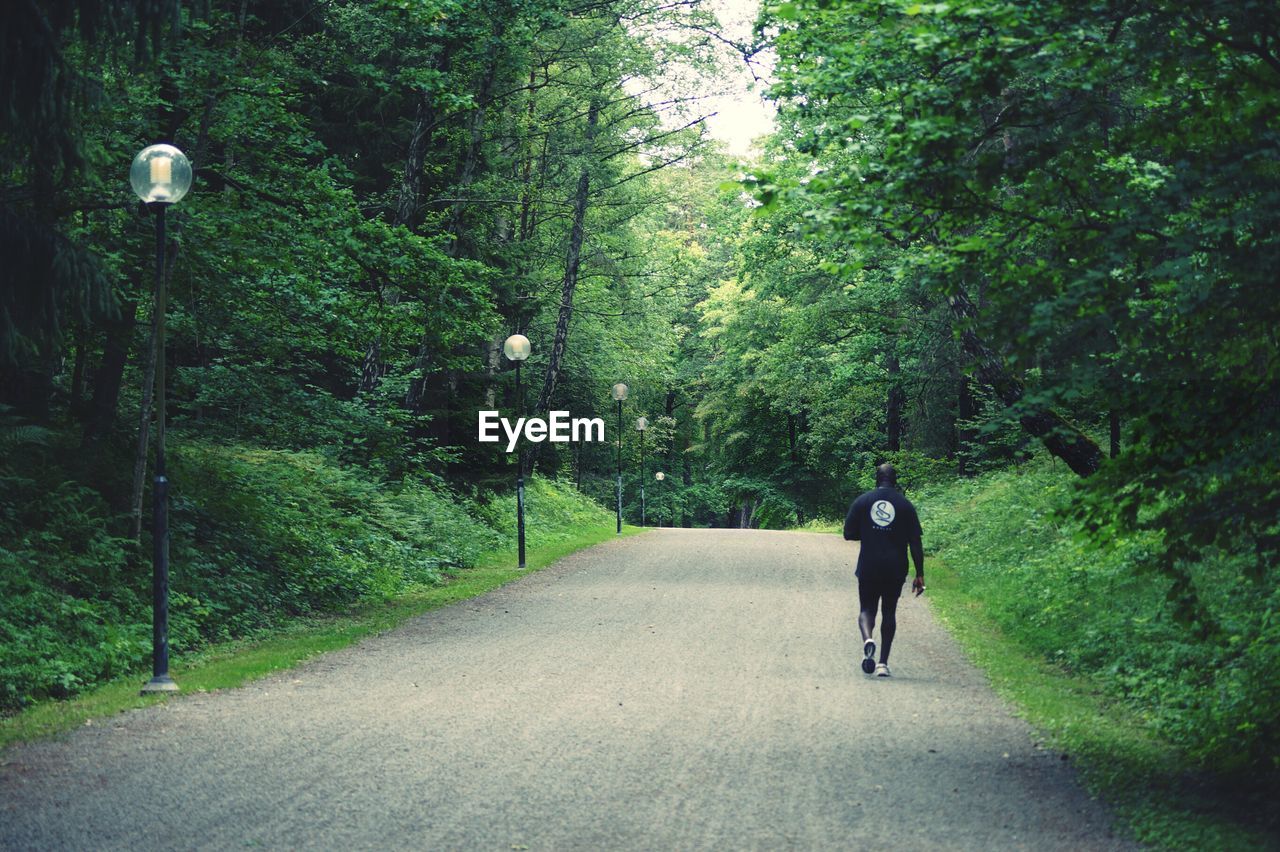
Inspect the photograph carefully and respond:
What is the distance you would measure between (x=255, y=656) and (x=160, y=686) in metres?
2.19

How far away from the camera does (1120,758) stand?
8.03 metres

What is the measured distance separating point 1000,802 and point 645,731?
2698 mm

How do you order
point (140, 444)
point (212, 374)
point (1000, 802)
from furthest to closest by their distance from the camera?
point (212, 374)
point (140, 444)
point (1000, 802)

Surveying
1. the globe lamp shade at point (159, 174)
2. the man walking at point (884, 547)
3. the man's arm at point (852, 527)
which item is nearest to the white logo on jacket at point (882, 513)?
Result: the man walking at point (884, 547)

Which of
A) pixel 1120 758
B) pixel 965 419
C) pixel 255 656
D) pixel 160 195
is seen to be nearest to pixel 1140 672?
pixel 1120 758

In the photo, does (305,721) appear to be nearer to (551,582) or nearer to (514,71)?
(551,582)

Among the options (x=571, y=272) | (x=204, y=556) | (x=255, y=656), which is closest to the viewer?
(x=255, y=656)

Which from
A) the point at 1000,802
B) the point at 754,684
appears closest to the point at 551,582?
the point at 754,684

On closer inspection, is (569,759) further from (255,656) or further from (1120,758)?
(255,656)

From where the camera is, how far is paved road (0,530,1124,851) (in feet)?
20.8

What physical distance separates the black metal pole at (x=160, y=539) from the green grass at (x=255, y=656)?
214 mm

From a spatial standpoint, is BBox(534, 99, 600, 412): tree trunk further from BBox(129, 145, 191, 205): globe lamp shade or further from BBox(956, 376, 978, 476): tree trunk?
BBox(129, 145, 191, 205): globe lamp shade

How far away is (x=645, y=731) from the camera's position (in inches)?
348

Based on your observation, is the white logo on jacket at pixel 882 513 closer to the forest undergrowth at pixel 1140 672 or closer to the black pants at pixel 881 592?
the black pants at pixel 881 592
